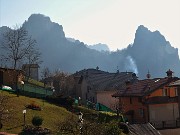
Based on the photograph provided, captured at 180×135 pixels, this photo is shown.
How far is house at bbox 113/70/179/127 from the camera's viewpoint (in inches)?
1874

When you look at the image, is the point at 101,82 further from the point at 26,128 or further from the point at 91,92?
the point at 26,128

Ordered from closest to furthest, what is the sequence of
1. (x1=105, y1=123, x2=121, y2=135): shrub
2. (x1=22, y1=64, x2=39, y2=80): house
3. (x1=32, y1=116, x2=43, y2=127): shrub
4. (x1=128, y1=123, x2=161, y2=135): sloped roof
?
(x1=105, y1=123, x2=121, y2=135): shrub → (x1=32, y1=116, x2=43, y2=127): shrub → (x1=128, y1=123, x2=161, y2=135): sloped roof → (x1=22, y1=64, x2=39, y2=80): house

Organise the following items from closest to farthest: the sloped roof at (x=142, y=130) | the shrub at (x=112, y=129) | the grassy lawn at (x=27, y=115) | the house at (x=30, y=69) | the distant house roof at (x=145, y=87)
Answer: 1. the shrub at (x=112, y=129)
2. the grassy lawn at (x=27, y=115)
3. the sloped roof at (x=142, y=130)
4. the distant house roof at (x=145, y=87)
5. the house at (x=30, y=69)

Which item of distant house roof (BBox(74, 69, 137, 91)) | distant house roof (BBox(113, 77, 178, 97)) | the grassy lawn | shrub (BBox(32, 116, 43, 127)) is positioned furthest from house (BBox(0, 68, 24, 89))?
distant house roof (BBox(74, 69, 137, 91))

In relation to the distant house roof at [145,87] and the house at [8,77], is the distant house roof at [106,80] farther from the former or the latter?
the house at [8,77]

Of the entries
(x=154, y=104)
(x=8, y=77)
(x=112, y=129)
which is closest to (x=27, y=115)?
(x=112, y=129)

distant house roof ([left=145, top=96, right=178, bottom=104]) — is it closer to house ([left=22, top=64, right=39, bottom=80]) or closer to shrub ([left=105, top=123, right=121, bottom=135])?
shrub ([left=105, top=123, right=121, bottom=135])

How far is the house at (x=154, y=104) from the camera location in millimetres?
47594

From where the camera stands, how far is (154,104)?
1885 inches

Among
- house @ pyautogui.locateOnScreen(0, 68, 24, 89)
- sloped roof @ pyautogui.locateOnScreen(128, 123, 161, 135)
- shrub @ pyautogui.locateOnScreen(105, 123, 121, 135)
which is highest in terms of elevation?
house @ pyautogui.locateOnScreen(0, 68, 24, 89)

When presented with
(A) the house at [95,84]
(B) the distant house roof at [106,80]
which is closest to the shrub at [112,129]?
(A) the house at [95,84]

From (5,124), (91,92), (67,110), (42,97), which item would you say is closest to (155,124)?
(67,110)

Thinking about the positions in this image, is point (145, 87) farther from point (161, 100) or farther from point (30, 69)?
point (30, 69)

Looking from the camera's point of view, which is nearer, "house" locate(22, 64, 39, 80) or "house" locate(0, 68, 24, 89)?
"house" locate(0, 68, 24, 89)
